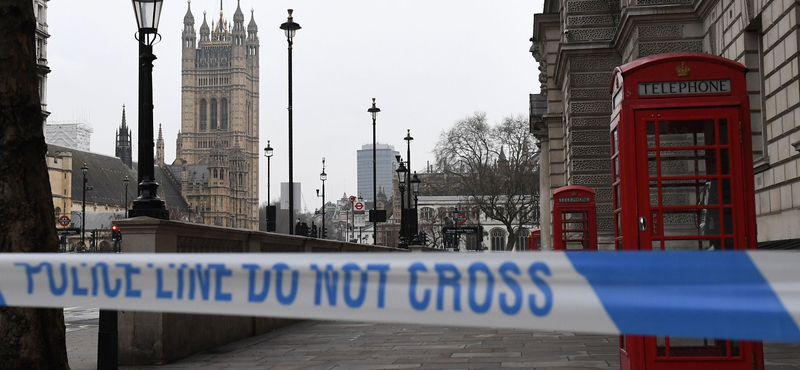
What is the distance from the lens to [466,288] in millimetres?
4070

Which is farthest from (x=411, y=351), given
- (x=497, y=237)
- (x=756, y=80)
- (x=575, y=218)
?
(x=497, y=237)

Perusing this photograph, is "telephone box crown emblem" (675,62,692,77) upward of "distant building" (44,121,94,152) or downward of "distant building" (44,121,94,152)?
downward

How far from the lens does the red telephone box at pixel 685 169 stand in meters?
6.73

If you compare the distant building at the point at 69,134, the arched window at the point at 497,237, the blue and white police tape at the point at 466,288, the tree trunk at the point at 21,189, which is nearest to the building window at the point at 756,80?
the tree trunk at the point at 21,189

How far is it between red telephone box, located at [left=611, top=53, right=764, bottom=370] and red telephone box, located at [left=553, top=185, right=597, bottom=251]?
13378mm

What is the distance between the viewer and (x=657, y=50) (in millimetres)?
18281

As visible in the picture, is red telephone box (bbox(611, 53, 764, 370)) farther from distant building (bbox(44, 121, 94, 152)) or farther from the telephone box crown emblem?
distant building (bbox(44, 121, 94, 152))

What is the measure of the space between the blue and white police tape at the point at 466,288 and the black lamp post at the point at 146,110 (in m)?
4.85

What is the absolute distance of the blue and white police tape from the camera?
3.71m

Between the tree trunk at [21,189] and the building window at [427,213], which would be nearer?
the tree trunk at [21,189]

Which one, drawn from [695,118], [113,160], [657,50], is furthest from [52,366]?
[113,160]

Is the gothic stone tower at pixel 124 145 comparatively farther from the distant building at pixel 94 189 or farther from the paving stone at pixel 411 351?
the paving stone at pixel 411 351

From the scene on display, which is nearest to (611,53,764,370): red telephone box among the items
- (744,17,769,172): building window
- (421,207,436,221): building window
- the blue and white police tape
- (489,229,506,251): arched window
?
the blue and white police tape

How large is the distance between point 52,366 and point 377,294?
3.49 metres
